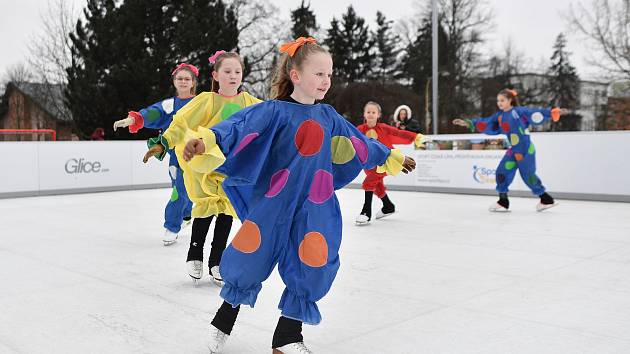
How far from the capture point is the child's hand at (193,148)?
2129mm

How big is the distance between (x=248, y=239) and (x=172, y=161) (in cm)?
314

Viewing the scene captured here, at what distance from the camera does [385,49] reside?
4181 centimetres

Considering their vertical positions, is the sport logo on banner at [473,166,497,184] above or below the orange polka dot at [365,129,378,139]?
below

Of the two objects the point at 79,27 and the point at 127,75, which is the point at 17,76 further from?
the point at 127,75

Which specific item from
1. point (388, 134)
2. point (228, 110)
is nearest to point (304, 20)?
point (388, 134)

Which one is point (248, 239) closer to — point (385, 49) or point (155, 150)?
point (155, 150)

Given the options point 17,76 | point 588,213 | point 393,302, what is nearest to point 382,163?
point 393,302

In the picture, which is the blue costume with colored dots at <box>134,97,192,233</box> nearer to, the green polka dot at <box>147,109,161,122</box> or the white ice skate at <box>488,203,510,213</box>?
the green polka dot at <box>147,109,161,122</box>

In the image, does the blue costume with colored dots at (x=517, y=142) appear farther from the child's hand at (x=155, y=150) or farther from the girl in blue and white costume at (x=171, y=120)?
the child's hand at (x=155, y=150)

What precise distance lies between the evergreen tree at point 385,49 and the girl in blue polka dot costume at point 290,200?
1485 inches

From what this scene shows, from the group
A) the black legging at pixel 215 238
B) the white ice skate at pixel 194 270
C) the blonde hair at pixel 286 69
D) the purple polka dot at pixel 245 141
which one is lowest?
the white ice skate at pixel 194 270

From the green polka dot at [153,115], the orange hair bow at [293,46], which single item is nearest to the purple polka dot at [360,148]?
the orange hair bow at [293,46]

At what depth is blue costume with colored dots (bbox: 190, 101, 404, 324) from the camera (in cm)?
247

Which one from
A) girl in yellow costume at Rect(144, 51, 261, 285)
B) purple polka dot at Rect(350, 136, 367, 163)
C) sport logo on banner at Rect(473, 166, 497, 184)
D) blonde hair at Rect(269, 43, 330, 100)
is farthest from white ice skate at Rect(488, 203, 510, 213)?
blonde hair at Rect(269, 43, 330, 100)
